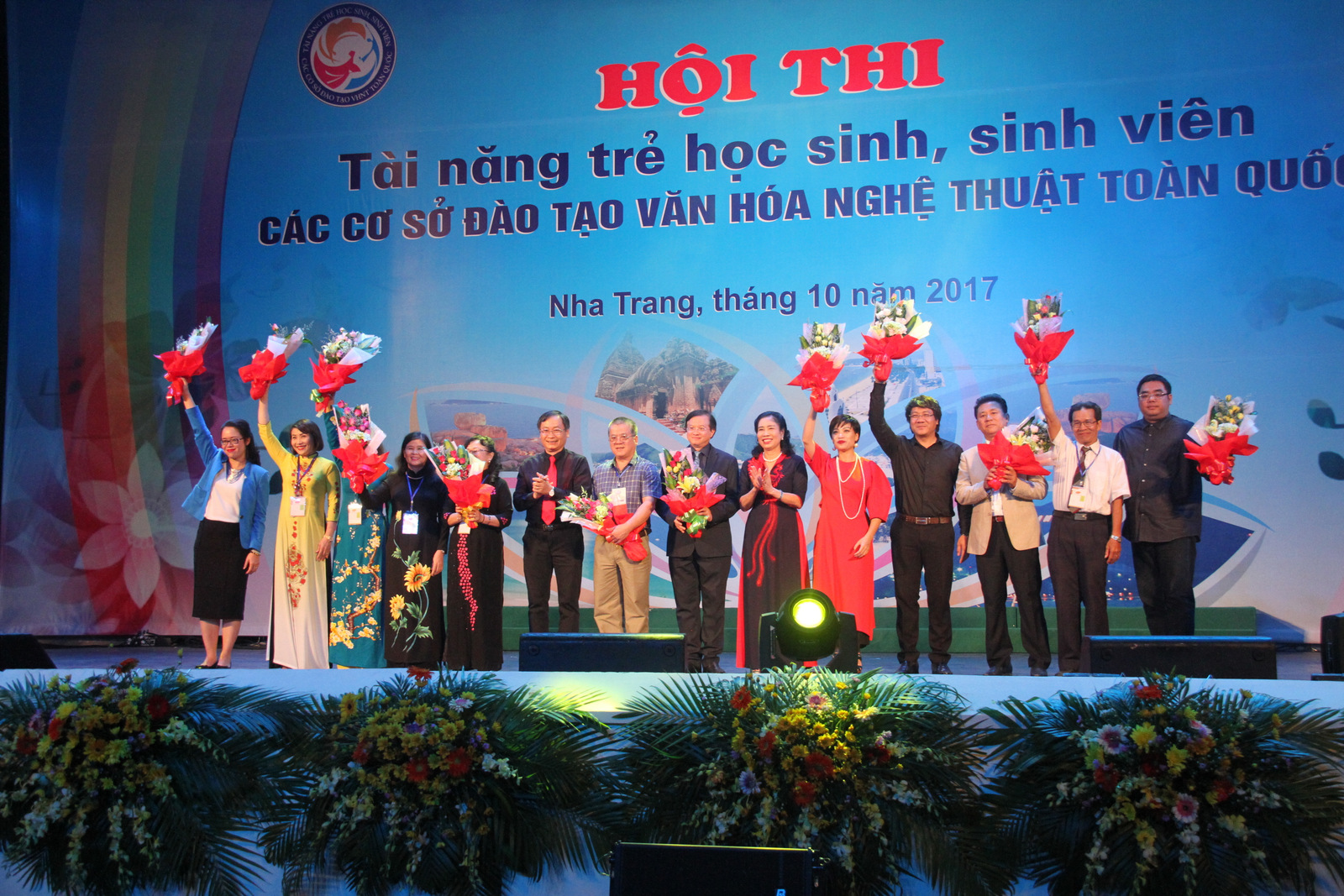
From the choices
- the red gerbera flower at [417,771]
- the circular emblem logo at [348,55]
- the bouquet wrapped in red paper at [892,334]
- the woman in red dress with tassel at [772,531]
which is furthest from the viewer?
the circular emblem logo at [348,55]

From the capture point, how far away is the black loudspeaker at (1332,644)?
6.98 feet

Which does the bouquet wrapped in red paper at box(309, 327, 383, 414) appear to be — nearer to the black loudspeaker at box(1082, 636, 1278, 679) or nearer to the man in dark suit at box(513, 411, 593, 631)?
the man in dark suit at box(513, 411, 593, 631)

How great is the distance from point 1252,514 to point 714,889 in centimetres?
531

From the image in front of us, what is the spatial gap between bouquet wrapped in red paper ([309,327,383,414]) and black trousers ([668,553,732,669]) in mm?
1834

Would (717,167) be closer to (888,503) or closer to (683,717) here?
(888,503)

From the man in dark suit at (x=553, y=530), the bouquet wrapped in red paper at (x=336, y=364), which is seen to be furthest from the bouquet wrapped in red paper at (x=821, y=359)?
the bouquet wrapped in red paper at (x=336, y=364)

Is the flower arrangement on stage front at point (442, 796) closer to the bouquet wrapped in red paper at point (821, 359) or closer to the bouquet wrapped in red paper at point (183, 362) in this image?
the bouquet wrapped in red paper at point (821, 359)

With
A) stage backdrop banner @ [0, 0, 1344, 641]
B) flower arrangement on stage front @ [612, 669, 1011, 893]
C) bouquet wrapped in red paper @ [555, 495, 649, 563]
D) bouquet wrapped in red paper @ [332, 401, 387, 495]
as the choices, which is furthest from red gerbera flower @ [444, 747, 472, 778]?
stage backdrop banner @ [0, 0, 1344, 641]

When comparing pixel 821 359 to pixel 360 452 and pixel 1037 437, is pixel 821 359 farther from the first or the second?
pixel 360 452

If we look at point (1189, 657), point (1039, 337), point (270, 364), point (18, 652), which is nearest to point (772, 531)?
point (1039, 337)

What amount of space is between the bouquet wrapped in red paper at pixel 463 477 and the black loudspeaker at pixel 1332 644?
3.40 metres

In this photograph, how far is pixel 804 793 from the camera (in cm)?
139

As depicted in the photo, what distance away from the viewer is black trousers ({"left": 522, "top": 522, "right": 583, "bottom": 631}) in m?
5.02

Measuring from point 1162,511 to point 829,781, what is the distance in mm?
3553
